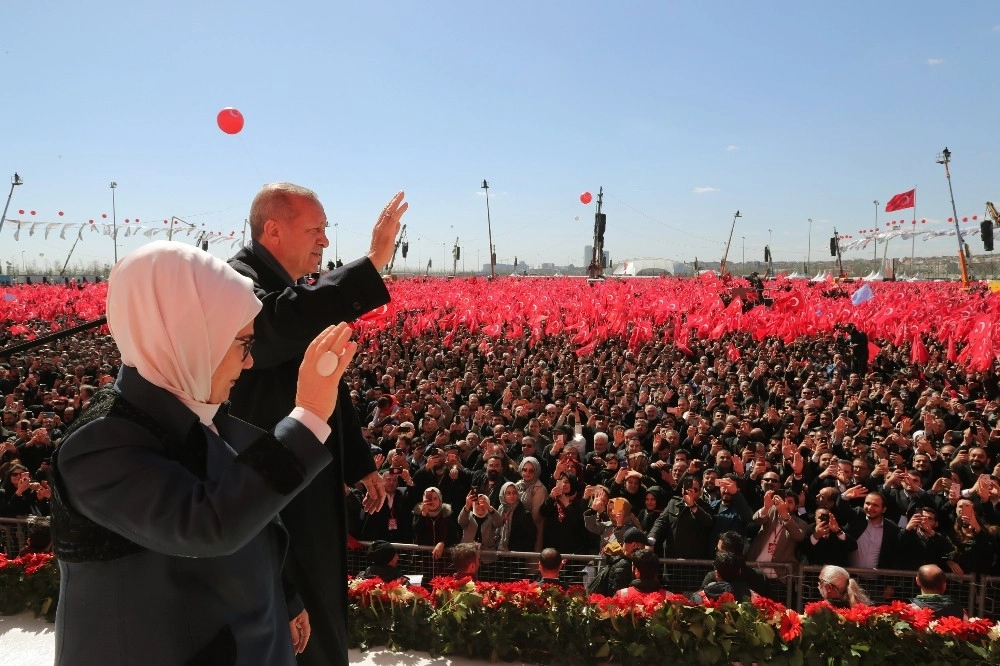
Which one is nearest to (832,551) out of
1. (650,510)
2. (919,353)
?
(650,510)

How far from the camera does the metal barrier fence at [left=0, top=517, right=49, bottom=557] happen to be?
6156 mm

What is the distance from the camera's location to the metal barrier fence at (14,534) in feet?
20.2

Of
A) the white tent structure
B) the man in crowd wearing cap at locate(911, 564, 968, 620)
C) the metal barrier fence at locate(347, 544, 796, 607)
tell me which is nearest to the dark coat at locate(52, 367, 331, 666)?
the metal barrier fence at locate(347, 544, 796, 607)

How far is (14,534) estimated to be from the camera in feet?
22.6

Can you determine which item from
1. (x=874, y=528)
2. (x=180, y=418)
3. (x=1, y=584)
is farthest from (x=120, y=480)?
(x=874, y=528)

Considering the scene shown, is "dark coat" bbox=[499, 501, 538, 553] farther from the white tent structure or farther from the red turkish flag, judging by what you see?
the white tent structure

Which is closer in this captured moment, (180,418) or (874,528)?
(180,418)

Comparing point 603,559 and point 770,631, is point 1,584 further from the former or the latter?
point 770,631

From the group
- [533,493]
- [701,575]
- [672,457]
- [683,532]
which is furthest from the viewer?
[672,457]

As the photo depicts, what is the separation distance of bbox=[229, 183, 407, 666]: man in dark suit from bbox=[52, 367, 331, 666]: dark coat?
541 mm

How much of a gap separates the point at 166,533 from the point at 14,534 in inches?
283

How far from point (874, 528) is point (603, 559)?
98.9 inches

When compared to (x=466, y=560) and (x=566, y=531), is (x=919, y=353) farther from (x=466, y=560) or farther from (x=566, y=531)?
(x=466, y=560)

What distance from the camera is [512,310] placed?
19.9 m
